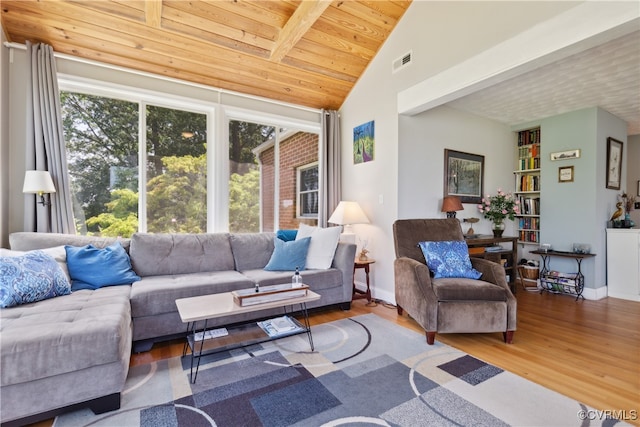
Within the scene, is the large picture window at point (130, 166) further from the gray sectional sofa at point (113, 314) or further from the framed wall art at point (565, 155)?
the framed wall art at point (565, 155)

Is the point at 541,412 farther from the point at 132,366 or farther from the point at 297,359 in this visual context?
the point at 132,366

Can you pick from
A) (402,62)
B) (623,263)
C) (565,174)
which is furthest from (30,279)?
(623,263)

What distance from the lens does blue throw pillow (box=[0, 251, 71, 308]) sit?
5.81 feet

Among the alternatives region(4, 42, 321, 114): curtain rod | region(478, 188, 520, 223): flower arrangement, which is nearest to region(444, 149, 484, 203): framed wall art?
region(478, 188, 520, 223): flower arrangement

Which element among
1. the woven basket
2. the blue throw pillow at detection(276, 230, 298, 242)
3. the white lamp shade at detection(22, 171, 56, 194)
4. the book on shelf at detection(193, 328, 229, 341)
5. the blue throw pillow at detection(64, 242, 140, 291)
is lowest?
the book on shelf at detection(193, 328, 229, 341)

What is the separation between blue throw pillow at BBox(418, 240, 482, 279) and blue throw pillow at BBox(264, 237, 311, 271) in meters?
1.18

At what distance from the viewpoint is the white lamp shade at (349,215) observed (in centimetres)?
354

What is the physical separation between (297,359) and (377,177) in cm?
234

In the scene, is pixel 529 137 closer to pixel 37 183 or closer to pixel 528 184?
pixel 528 184

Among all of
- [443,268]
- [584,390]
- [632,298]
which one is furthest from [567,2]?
[632,298]

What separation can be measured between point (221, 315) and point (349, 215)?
2097mm

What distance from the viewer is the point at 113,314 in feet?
5.58

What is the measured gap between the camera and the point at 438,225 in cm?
305

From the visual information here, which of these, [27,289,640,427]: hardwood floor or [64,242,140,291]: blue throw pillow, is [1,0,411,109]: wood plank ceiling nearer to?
[64,242,140,291]: blue throw pillow
